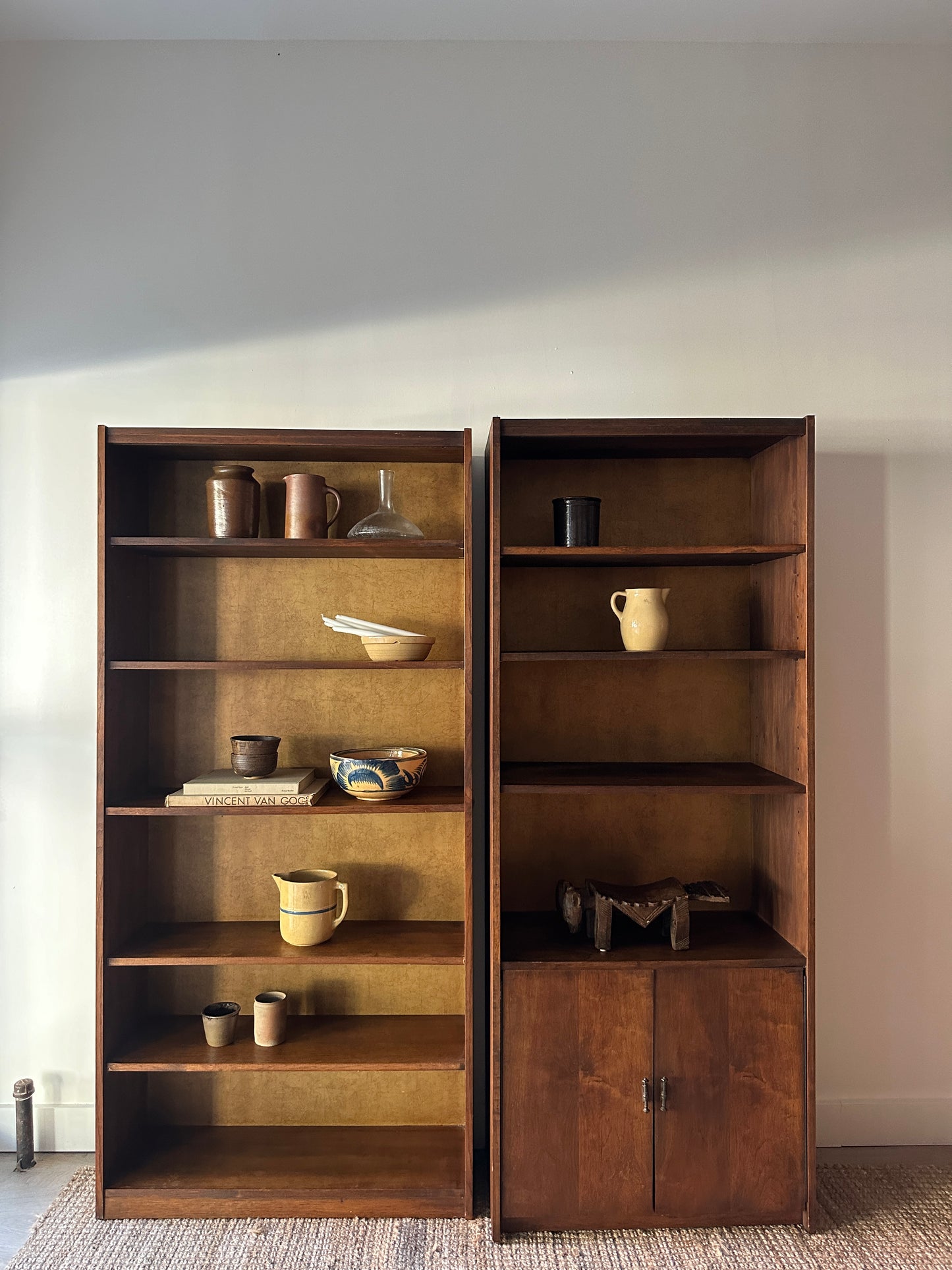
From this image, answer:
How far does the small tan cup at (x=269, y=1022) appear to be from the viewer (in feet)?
7.03

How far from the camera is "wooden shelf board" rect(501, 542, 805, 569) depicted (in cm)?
200

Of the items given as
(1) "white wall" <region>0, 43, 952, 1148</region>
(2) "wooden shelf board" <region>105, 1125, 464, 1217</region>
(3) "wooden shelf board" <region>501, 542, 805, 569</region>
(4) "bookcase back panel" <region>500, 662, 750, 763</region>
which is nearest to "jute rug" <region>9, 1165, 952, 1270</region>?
(2) "wooden shelf board" <region>105, 1125, 464, 1217</region>

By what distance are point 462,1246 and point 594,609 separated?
5.09 feet

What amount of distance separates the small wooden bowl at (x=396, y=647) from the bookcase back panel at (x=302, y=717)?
25 centimetres

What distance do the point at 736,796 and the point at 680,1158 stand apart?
0.88 m

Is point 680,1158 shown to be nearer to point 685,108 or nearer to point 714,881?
point 714,881

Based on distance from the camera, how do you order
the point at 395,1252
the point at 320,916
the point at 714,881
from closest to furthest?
the point at 395,1252, the point at 320,916, the point at 714,881

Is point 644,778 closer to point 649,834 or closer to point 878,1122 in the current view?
point 649,834

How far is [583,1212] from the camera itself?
6.61ft

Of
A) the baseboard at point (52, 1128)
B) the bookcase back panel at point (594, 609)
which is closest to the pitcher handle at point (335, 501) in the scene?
the bookcase back panel at point (594, 609)

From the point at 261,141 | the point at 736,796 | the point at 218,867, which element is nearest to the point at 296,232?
the point at 261,141

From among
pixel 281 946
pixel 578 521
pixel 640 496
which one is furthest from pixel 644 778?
pixel 281 946

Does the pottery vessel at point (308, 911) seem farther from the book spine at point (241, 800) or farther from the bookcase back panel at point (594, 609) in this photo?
the bookcase back panel at point (594, 609)

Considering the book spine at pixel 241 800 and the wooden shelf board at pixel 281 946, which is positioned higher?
the book spine at pixel 241 800
